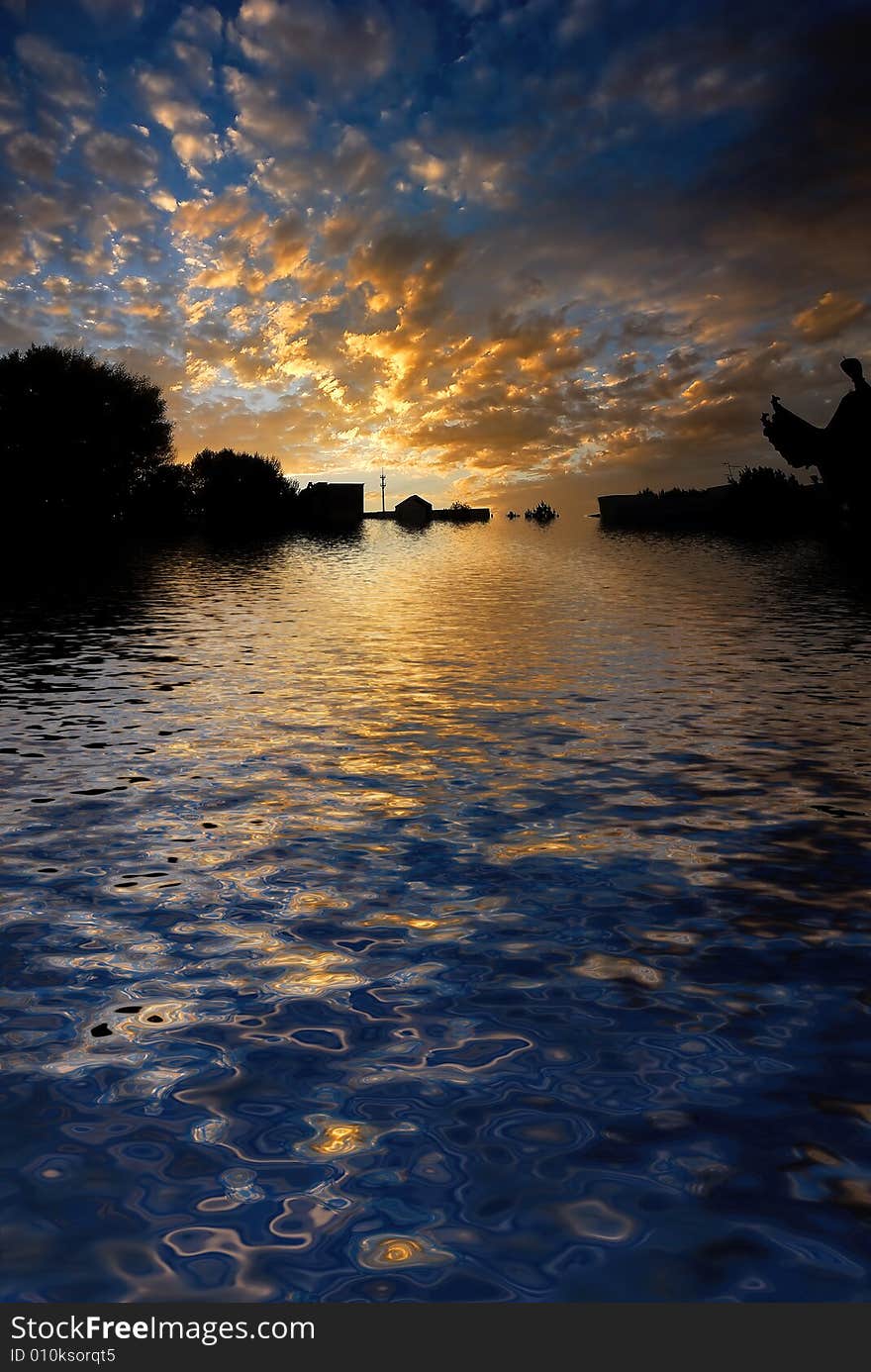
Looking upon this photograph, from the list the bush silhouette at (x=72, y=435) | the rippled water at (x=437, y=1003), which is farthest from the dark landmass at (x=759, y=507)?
the bush silhouette at (x=72, y=435)

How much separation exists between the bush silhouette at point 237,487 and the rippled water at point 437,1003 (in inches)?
4045

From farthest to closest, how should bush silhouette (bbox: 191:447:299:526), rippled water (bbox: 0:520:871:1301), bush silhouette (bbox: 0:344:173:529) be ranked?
bush silhouette (bbox: 191:447:299:526), bush silhouette (bbox: 0:344:173:529), rippled water (bbox: 0:520:871:1301)

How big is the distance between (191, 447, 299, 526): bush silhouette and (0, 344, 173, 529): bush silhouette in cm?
2210

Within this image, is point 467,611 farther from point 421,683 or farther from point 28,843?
point 28,843

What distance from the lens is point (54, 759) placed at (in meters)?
10.5

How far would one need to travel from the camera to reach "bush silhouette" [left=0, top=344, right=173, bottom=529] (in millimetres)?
73000

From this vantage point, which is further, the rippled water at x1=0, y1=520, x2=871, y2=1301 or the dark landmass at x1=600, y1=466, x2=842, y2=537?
the dark landmass at x1=600, y1=466, x2=842, y2=537

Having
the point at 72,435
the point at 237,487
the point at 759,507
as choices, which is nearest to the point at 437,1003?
the point at 72,435

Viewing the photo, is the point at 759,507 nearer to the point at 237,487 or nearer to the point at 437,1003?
the point at 237,487

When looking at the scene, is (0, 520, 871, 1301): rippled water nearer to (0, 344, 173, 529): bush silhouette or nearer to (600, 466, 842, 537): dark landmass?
(600, 466, 842, 537): dark landmass

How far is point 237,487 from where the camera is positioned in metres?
116

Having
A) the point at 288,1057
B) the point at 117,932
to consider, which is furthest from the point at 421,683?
the point at 288,1057

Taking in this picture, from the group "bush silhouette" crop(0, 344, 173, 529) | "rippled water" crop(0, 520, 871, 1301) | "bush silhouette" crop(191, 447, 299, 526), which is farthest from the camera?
"bush silhouette" crop(191, 447, 299, 526)

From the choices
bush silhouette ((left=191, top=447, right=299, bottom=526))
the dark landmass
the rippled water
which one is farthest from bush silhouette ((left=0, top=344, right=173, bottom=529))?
the rippled water
